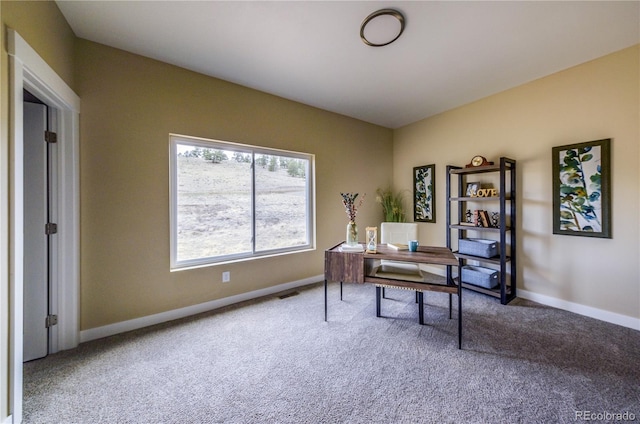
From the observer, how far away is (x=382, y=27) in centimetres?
200

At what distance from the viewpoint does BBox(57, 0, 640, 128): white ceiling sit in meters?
1.82

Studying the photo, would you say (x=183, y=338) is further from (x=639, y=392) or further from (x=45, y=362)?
(x=639, y=392)

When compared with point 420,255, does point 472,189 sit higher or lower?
higher

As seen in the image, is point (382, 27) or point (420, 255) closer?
point (382, 27)

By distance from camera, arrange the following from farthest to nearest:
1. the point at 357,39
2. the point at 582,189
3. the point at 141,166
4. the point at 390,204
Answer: the point at 390,204 < the point at 582,189 < the point at 141,166 < the point at 357,39

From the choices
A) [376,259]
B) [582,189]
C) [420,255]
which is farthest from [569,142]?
[376,259]

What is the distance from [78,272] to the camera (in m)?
2.10

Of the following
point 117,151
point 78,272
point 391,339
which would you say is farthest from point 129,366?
point 391,339

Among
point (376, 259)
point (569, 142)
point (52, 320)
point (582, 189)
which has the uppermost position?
point (569, 142)

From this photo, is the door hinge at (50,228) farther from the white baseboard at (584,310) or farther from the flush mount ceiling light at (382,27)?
the white baseboard at (584,310)

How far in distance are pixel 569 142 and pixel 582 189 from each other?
1.80 feet

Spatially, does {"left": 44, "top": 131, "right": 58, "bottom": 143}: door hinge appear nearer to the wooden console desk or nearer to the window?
the window

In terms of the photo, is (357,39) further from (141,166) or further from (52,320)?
(52,320)

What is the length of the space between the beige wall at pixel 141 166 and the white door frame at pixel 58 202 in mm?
98
